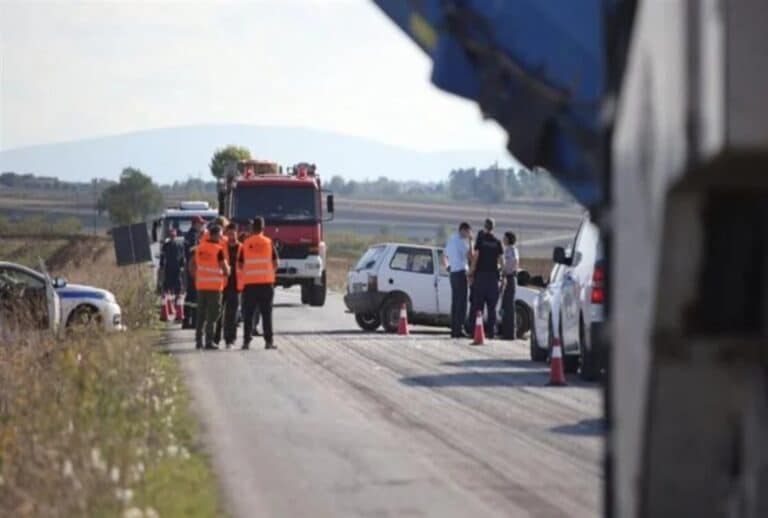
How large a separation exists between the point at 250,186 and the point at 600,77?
34267 millimetres

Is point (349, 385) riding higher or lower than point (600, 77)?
lower

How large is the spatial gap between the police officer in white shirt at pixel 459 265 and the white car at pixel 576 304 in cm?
638

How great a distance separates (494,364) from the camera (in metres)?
25.7

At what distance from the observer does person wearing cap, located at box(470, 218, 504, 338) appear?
1219 inches

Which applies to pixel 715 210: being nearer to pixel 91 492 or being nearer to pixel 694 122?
pixel 694 122

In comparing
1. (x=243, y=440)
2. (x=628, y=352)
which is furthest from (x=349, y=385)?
(x=628, y=352)

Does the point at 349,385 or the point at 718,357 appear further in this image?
the point at 349,385

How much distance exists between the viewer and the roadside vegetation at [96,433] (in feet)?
37.1

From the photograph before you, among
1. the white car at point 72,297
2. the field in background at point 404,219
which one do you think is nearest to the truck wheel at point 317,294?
the white car at point 72,297

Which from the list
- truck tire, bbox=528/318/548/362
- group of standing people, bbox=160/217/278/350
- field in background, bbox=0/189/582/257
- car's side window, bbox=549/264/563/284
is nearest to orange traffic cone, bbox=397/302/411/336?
group of standing people, bbox=160/217/278/350

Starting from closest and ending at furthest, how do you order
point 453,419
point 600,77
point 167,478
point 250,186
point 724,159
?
point 724,159, point 600,77, point 167,478, point 453,419, point 250,186

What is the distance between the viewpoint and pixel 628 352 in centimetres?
633

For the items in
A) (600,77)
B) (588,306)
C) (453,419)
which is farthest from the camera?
(588,306)

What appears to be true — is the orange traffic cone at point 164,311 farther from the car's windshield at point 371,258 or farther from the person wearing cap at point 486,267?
the person wearing cap at point 486,267
